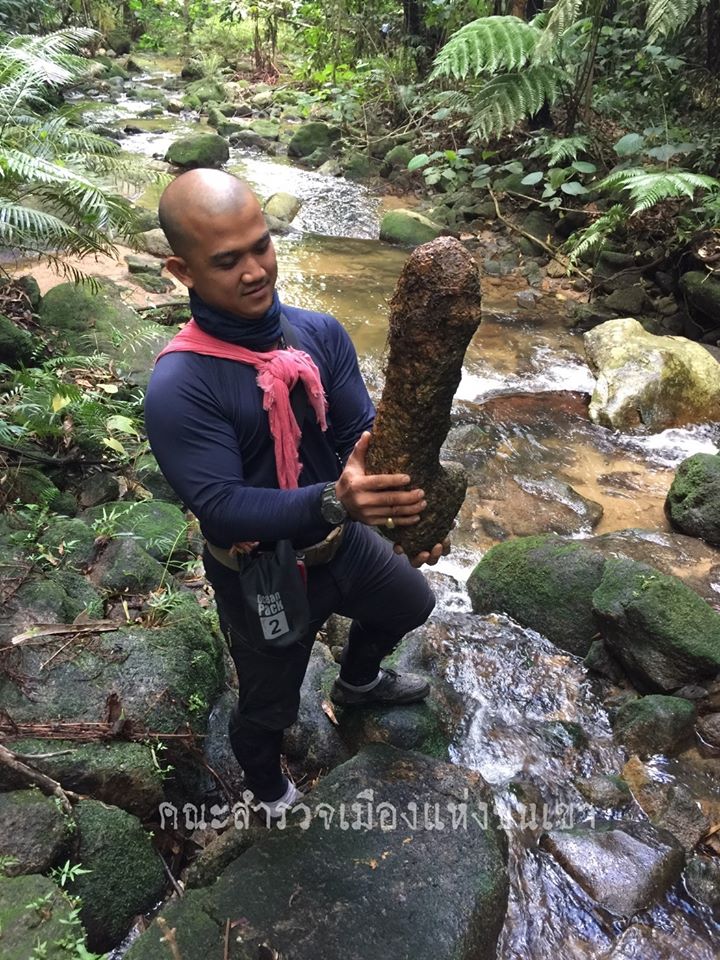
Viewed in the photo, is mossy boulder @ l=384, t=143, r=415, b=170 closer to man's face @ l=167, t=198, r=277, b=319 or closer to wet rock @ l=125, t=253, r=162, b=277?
wet rock @ l=125, t=253, r=162, b=277

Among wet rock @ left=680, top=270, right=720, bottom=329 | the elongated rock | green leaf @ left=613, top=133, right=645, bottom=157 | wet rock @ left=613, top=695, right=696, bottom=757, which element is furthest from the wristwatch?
green leaf @ left=613, top=133, right=645, bottom=157

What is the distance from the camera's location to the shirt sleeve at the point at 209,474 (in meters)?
1.74

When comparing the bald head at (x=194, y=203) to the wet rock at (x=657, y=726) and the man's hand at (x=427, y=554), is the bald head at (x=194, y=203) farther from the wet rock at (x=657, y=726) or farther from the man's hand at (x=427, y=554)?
the wet rock at (x=657, y=726)

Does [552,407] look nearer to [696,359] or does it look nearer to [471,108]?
[696,359]

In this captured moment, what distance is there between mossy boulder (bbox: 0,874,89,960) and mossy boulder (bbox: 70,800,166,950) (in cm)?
17

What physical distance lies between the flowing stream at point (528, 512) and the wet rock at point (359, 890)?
1.44 ft

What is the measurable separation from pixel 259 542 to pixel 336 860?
3.65 feet

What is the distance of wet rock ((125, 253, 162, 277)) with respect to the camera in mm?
7762

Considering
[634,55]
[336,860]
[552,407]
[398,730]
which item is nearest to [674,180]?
[552,407]

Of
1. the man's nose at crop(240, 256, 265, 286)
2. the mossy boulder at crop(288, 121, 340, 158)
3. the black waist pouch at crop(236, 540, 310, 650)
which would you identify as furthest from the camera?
the mossy boulder at crop(288, 121, 340, 158)

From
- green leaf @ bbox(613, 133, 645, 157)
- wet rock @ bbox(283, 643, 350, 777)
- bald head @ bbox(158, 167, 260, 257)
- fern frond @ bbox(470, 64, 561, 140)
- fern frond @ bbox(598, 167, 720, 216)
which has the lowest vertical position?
wet rock @ bbox(283, 643, 350, 777)

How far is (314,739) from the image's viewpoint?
294 centimetres

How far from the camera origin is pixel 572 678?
144 inches

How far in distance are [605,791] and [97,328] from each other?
4945 mm
